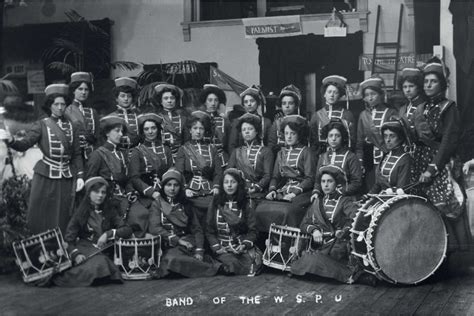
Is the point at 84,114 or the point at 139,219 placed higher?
the point at 84,114

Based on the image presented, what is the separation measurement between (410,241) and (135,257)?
2190mm

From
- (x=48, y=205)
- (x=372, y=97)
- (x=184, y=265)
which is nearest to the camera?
(x=184, y=265)

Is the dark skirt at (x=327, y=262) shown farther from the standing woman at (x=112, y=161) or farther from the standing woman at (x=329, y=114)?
the standing woman at (x=112, y=161)

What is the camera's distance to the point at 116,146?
230 inches

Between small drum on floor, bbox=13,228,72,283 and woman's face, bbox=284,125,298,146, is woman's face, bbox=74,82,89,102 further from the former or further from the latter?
woman's face, bbox=284,125,298,146

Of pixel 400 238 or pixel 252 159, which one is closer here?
pixel 400 238

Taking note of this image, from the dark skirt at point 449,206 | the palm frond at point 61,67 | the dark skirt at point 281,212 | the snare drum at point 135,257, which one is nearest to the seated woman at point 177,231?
the snare drum at point 135,257

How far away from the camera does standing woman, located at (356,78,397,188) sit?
5.63 metres

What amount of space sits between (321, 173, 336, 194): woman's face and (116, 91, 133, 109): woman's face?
1.95 metres

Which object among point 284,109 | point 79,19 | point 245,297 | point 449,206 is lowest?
point 245,297

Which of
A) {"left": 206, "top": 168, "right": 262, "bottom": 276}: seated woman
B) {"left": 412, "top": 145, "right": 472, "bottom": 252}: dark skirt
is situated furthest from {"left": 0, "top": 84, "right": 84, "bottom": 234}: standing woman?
{"left": 412, "top": 145, "right": 472, "bottom": 252}: dark skirt

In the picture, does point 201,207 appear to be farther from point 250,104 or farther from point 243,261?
point 250,104

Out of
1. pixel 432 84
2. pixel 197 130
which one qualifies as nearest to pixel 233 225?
pixel 197 130

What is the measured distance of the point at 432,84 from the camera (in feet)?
17.3
